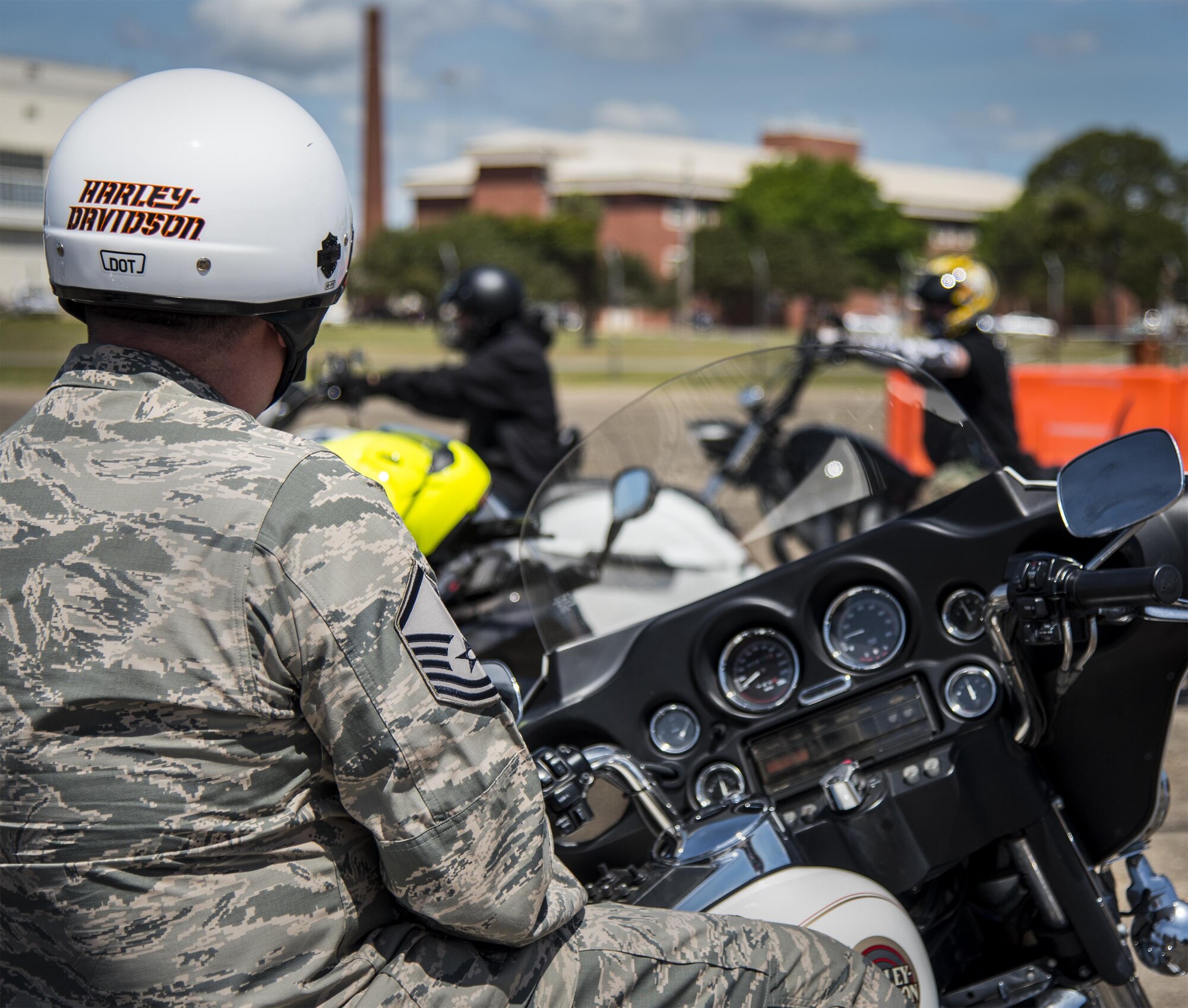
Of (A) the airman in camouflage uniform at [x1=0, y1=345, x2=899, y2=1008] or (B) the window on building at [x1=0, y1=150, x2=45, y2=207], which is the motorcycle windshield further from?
(B) the window on building at [x1=0, y1=150, x2=45, y2=207]

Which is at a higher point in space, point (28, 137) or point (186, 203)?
point (28, 137)

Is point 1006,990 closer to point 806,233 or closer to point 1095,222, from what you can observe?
point 1095,222

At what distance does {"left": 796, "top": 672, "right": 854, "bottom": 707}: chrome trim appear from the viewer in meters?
2.49

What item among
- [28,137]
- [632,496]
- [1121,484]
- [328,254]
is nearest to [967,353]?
[632,496]

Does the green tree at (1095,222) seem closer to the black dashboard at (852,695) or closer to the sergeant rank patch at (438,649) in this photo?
the black dashboard at (852,695)

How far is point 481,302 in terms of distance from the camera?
22.0ft

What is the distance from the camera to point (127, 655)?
4.56 feet

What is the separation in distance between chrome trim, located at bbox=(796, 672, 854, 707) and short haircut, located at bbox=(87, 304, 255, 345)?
4.48 ft

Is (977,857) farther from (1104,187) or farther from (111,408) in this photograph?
(1104,187)

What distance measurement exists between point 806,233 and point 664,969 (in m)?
89.7

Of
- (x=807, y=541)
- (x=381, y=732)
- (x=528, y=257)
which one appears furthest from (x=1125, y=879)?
(x=528, y=257)

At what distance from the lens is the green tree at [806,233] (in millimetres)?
85625

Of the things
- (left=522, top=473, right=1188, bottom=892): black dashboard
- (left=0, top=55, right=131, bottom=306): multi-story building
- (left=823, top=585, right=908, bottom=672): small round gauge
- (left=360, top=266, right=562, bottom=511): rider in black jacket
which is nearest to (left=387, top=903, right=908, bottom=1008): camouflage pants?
(left=522, top=473, right=1188, bottom=892): black dashboard

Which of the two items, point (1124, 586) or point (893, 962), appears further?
point (893, 962)
